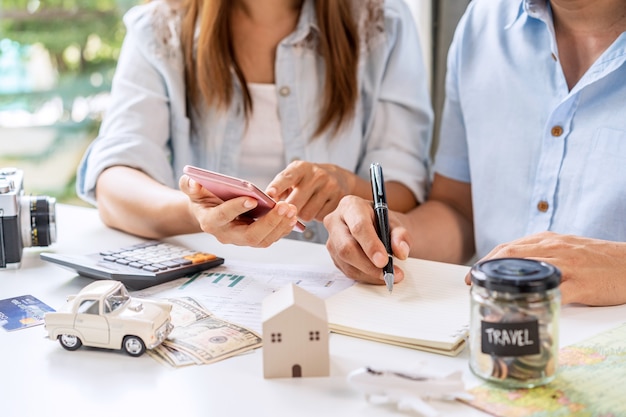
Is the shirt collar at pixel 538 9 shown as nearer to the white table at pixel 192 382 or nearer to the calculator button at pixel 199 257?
the white table at pixel 192 382

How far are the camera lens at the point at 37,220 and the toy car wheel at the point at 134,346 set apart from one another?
1.52ft

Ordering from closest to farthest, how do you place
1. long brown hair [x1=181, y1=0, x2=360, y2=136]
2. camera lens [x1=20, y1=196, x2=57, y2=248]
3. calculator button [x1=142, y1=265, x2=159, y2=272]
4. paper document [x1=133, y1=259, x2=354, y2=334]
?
paper document [x1=133, y1=259, x2=354, y2=334] < calculator button [x1=142, y1=265, x2=159, y2=272] < camera lens [x1=20, y1=196, x2=57, y2=248] < long brown hair [x1=181, y1=0, x2=360, y2=136]

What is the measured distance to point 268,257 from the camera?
1.23 metres

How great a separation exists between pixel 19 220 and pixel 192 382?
58 cm

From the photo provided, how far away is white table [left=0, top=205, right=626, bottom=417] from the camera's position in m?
0.74

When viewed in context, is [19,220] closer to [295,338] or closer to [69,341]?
[69,341]

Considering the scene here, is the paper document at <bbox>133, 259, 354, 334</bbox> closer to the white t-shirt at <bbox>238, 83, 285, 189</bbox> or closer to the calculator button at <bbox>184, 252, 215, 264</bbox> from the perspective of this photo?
the calculator button at <bbox>184, 252, 215, 264</bbox>

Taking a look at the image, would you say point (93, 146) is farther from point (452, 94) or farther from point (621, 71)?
point (621, 71)

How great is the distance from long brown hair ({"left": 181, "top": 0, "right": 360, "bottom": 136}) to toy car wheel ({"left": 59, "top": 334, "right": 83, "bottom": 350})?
2.65ft

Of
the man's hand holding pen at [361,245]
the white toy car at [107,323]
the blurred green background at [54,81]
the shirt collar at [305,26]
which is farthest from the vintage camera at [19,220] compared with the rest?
the blurred green background at [54,81]

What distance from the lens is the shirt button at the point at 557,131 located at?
1296 mm

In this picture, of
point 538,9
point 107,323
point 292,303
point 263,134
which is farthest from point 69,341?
point 538,9

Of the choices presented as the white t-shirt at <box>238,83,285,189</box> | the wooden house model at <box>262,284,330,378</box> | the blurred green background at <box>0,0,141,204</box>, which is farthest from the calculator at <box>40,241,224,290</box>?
the blurred green background at <box>0,0,141,204</box>

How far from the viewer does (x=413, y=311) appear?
0.96 m
